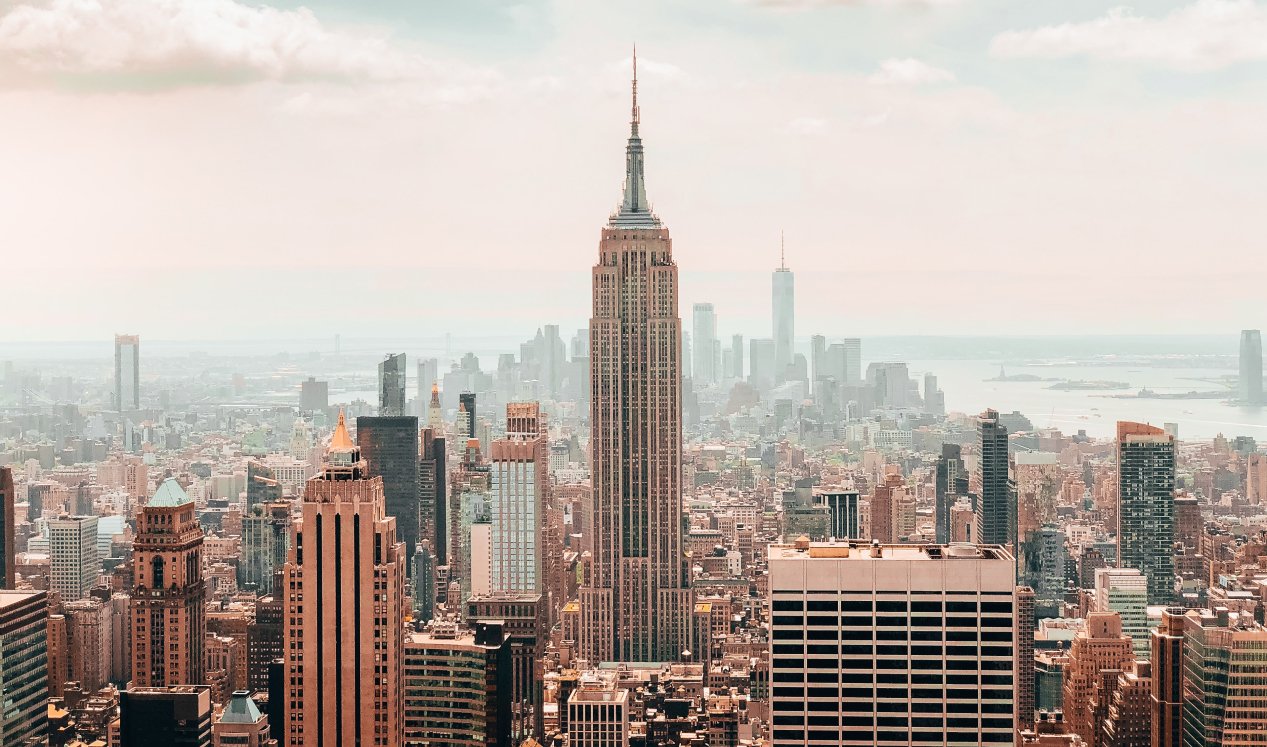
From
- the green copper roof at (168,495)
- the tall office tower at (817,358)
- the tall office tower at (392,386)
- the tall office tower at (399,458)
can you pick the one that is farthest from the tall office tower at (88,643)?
the tall office tower at (817,358)

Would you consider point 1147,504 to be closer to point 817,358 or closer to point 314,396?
point 817,358

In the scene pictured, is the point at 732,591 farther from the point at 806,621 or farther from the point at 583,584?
the point at 806,621

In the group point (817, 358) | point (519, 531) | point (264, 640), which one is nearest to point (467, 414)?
point (519, 531)

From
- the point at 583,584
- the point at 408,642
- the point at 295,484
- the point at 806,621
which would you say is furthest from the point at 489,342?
the point at 583,584

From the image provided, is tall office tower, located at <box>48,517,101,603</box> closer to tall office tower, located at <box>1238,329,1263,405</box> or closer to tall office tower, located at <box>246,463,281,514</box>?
tall office tower, located at <box>246,463,281,514</box>

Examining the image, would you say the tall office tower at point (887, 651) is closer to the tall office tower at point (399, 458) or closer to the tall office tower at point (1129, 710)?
the tall office tower at point (1129, 710)

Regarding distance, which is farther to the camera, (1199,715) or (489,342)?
(489,342)

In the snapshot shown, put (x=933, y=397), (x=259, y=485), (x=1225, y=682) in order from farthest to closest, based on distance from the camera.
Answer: (x=933, y=397)
(x=259, y=485)
(x=1225, y=682)
